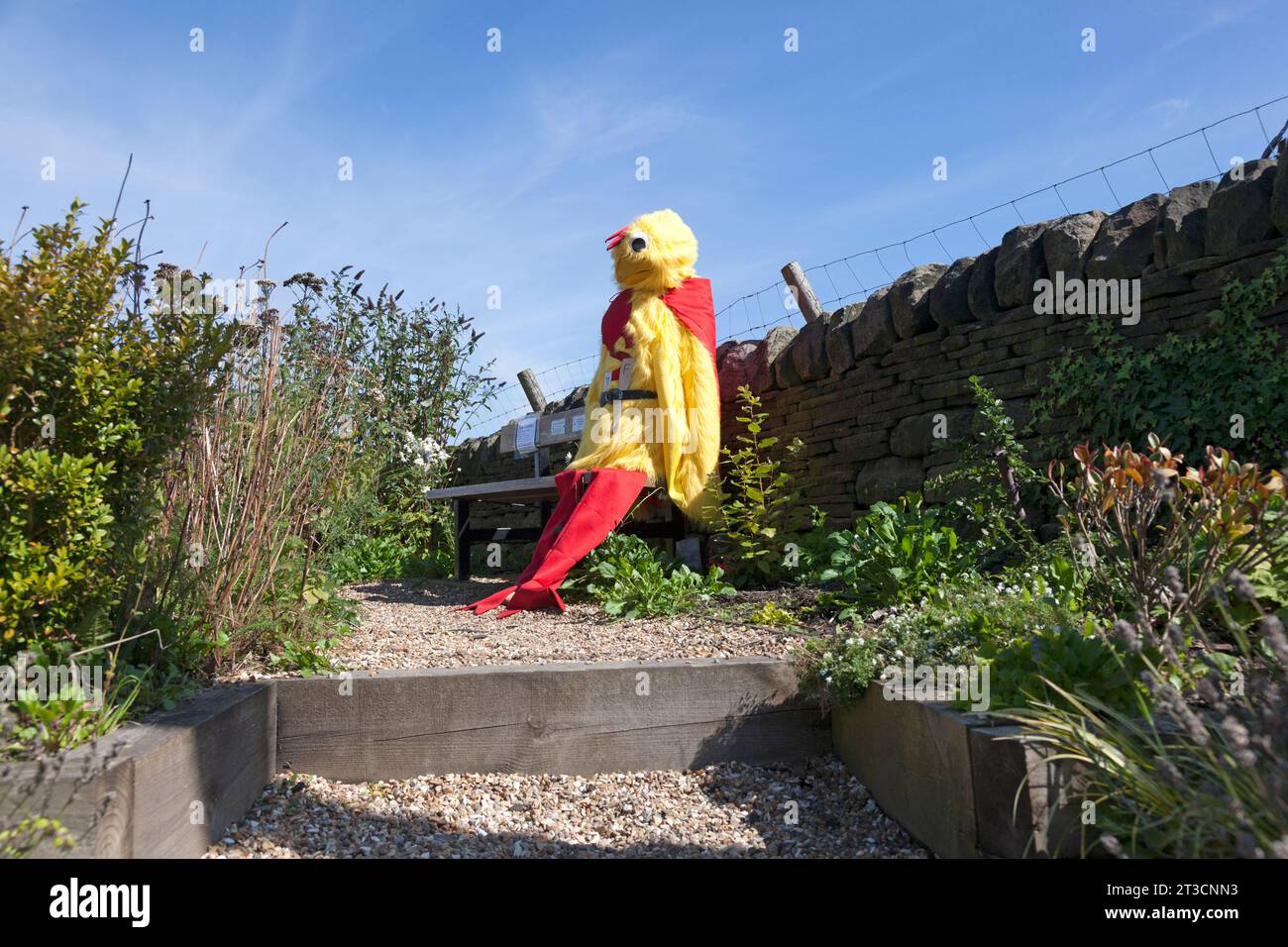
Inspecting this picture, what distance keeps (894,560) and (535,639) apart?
60.2 inches

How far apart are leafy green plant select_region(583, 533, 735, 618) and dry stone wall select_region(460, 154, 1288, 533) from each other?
1.17m

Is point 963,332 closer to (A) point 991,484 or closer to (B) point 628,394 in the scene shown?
(A) point 991,484

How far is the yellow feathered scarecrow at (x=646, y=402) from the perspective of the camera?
4586 millimetres

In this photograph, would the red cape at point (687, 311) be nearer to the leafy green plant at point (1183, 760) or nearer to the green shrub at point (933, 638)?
the green shrub at point (933, 638)

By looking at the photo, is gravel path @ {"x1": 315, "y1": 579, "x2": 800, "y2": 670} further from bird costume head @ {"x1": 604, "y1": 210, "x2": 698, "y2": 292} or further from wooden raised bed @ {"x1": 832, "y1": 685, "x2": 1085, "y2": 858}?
bird costume head @ {"x1": 604, "y1": 210, "x2": 698, "y2": 292}

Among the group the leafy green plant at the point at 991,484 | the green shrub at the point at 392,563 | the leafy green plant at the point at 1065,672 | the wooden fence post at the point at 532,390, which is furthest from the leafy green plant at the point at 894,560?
the wooden fence post at the point at 532,390

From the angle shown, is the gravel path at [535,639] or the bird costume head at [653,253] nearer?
the gravel path at [535,639]

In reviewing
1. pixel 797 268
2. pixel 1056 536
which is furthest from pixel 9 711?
pixel 797 268

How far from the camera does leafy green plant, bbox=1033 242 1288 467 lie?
10.4 feet

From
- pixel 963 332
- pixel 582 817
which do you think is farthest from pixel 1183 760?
pixel 963 332

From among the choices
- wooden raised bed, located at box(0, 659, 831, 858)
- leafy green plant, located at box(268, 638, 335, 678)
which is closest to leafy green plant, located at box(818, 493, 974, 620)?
wooden raised bed, located at box(0, 659, 831, 858)

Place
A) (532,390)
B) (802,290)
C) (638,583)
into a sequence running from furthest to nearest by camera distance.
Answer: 1. (532,390)
2. (802,290)
3. (638,583)

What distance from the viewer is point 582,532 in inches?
177

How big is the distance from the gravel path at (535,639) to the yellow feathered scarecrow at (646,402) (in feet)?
1.29
